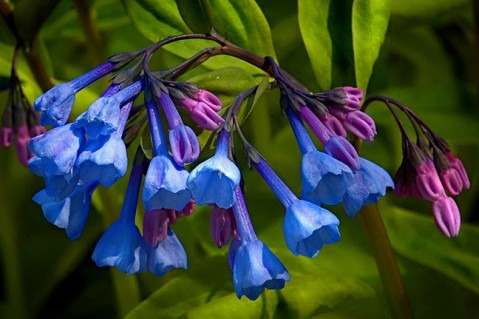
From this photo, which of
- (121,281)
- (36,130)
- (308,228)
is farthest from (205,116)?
(121,281)

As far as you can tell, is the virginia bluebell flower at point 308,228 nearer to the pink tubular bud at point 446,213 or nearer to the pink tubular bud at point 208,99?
the pink tubular bud at point 208,99

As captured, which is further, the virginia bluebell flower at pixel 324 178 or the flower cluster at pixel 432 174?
the flower cluster at pixel 432 174

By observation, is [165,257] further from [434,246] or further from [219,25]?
[434,246]

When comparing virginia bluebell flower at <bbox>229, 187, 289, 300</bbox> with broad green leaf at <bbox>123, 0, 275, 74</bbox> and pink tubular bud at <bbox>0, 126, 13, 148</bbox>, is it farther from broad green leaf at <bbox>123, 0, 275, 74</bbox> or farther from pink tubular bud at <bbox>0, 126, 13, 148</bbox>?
pink tubular bud at <bbox>0, 126, 13, 148</bbox>

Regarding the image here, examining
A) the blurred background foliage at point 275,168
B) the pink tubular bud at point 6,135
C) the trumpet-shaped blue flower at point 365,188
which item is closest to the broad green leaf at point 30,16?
the blurred background foliage at point 275,168

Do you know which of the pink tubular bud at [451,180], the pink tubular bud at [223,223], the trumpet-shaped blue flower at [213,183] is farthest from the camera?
the pink tubular bud at [451,180]

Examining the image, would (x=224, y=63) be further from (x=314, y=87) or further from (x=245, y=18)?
(x=314, y=87)
